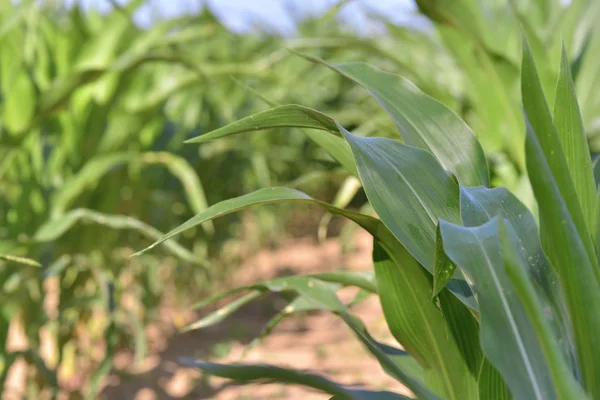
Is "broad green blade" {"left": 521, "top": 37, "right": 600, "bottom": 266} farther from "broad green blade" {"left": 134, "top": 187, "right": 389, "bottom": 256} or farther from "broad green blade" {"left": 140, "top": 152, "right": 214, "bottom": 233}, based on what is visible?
"broad green blade" {"left": 140, "top": 152, "right": 214, "bottom": 233}

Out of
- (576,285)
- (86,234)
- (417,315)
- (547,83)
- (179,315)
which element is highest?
(547,83)

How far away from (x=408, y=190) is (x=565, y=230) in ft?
0.45

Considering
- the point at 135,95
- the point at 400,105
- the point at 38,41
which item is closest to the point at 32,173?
the point at 38,41

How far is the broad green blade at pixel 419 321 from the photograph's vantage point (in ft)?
1.96

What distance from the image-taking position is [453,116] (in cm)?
61

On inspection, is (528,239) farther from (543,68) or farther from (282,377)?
(543,68)

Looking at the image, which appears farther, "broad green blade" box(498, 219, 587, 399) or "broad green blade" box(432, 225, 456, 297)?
"broad green blade" box(432, 225, 456, 297)

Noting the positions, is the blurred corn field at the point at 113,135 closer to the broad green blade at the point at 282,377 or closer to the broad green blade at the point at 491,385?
the broad green blade at the point at 282,377

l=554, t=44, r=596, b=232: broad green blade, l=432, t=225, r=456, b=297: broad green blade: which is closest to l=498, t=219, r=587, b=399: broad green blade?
l=432, t=225, r=456, b=297: broad green blade

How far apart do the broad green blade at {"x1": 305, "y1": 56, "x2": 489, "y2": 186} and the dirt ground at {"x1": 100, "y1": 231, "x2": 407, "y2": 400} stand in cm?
61

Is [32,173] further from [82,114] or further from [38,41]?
[38,41]

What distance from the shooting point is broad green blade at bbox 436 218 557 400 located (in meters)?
0.42

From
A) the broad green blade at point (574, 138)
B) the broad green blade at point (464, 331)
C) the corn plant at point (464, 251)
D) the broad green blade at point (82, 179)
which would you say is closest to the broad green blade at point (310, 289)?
the corn plant at point (464, 251)

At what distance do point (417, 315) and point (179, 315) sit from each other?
1558mm
